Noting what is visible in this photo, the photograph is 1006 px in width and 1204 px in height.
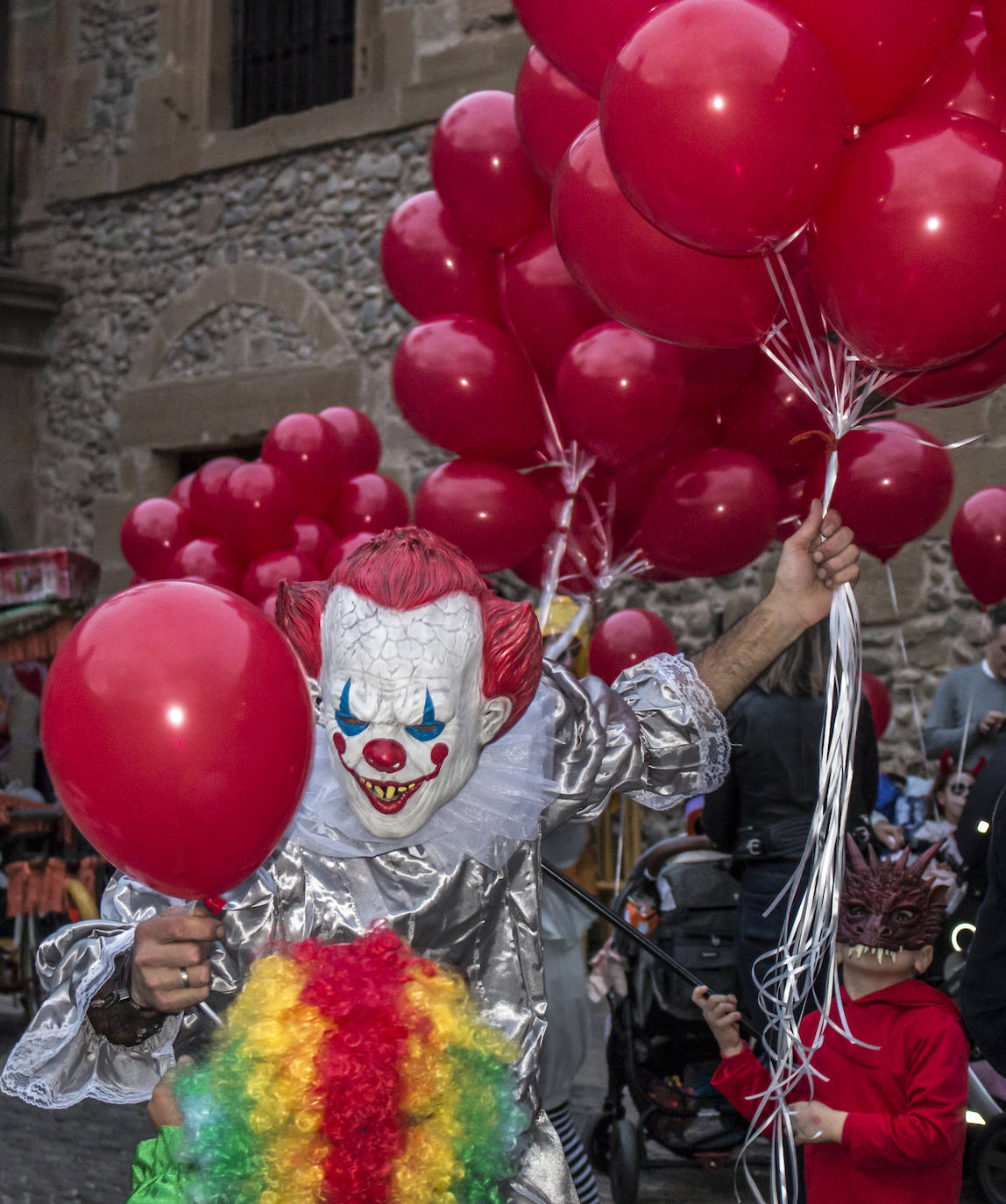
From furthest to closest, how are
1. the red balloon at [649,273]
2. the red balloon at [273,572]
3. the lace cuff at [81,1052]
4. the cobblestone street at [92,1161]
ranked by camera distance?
the red balloon at [273,572] < the cobblestone street at [92,1161] < the red balloon at [649,273] < the lace cuff at [81,1052]

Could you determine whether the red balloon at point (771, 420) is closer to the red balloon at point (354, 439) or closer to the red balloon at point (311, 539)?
the red balloon at point (311, 539)

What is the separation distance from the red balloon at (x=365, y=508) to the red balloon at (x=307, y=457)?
6 cm

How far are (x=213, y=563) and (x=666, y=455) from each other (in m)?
2.00

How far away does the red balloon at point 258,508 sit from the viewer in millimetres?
4613

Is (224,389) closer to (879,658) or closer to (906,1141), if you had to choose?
(879,658)

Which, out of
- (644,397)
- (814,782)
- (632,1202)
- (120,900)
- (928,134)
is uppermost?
(928,134)

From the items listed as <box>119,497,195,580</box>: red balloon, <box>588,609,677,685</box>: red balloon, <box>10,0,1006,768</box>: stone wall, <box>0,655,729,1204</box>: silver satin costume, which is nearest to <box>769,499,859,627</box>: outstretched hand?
<box>0,655,729,1204</box>: silver satin costume

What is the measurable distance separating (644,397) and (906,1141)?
1517mm

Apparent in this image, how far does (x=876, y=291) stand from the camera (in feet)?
6.05

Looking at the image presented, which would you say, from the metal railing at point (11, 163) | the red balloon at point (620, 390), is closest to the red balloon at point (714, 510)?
the red balloon at point (620, 390)

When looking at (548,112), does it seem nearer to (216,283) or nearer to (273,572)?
(273,572)

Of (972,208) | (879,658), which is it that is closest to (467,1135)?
(972,208)

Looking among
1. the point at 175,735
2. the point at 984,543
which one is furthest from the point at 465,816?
the point at 984,543

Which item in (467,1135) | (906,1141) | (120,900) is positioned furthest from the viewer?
(906,1141)
